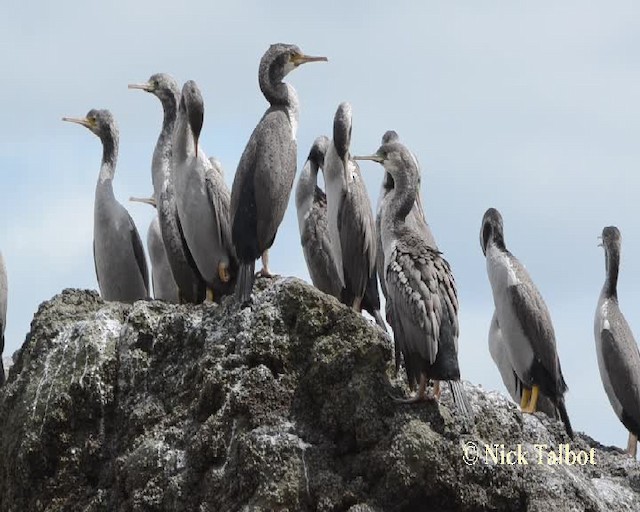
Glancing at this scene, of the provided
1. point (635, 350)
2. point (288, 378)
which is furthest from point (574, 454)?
point (635, 350)

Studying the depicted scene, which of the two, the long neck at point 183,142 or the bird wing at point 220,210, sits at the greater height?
the long neck at point 183,142

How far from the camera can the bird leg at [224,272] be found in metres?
14.8

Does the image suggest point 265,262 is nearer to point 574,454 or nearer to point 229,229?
point 229,229

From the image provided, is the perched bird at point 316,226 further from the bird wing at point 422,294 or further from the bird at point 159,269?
the bird wing at point 422,294

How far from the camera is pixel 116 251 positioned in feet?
53.7

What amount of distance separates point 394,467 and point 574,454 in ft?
6.37

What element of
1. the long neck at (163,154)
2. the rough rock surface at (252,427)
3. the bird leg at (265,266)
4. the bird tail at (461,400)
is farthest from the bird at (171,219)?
the bird tail at (461,400)

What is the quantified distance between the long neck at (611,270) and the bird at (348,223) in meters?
3.11

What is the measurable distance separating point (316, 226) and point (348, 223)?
1141 millimetres

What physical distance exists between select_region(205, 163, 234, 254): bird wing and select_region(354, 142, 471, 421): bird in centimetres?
245

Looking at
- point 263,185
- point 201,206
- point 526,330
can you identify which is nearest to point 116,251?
point 201,206

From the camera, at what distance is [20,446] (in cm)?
1190

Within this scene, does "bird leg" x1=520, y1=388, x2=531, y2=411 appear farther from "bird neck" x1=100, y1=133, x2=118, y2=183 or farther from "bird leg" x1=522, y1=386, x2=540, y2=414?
"bird neck" x1=100, y1=133, x2=118, y2=183

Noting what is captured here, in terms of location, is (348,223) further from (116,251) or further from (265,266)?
(116,251)
